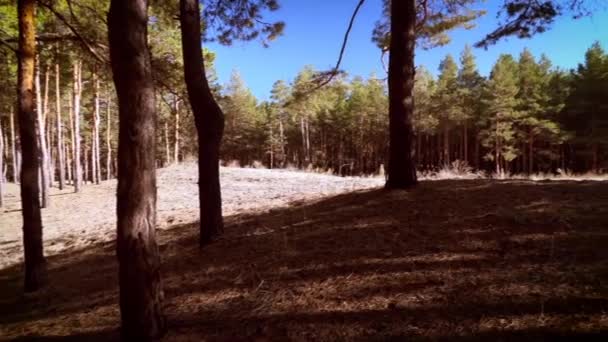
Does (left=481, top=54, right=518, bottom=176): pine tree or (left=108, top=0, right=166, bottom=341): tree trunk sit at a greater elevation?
(left=481, top=54, right=518, bottom=176): pine tree

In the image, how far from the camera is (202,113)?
176 inches

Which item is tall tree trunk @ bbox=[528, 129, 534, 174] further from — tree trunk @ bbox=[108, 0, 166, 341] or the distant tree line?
tree trunk @ bbox=[108, 0, 166, 341]

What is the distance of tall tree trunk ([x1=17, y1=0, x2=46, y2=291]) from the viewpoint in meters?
4.85

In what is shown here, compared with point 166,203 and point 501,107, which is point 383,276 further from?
point 501,107

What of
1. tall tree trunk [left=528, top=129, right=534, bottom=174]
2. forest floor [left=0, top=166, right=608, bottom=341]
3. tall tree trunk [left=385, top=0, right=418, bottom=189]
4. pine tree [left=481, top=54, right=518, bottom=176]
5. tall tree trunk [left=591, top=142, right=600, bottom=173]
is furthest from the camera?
tall tree trunk [left=528, top=129, right=534, bottom=174]

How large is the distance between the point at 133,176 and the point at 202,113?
91.4 inches

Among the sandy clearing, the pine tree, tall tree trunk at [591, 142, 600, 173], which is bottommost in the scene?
the sandy clearing

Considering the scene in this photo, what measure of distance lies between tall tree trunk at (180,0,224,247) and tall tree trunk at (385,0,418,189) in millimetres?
2927

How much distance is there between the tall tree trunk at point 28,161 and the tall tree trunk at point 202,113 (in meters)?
2.88

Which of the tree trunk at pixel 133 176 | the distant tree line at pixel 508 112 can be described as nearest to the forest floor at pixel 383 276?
the tree trunk at pixel 133 176

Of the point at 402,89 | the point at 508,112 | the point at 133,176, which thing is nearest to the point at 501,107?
the point at 508,112

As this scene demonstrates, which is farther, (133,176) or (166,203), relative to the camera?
(166,203)

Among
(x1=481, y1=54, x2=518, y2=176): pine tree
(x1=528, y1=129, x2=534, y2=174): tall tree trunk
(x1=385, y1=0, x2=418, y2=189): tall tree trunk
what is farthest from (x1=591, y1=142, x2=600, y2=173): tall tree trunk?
(x1=385, y1=0, x2=418, y2=189): tall tree trunk

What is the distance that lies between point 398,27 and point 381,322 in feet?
15.4
